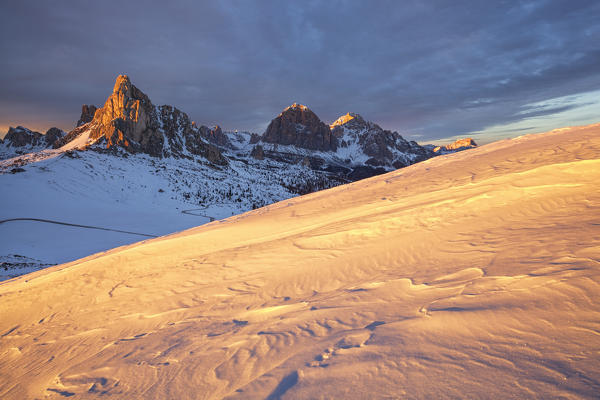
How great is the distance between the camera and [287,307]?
3.32 meters

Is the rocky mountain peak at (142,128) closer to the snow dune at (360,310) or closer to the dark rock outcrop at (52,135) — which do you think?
the snow dune at (360,310)

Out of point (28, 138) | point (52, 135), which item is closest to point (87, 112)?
point (52, 135)

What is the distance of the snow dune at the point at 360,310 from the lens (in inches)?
73.8

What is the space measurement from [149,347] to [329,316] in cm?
203

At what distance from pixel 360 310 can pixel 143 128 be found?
230 feet

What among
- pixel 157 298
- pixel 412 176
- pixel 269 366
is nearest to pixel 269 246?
pixel 157 298

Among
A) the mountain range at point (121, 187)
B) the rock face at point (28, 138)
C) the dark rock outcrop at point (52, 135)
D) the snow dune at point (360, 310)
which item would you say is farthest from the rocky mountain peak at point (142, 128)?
the rock face at point (28, 138)

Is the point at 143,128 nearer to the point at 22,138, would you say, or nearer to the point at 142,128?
the point at 142,128

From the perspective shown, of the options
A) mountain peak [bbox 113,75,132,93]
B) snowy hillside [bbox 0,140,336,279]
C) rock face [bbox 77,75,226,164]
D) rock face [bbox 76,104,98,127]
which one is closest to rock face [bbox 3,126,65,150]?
rock face [bbox 76,104,98,127]

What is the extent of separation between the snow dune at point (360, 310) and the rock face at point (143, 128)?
58644 mm

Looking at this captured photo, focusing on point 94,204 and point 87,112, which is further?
point 87,112

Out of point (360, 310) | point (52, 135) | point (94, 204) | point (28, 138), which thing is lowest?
point (360, 310)

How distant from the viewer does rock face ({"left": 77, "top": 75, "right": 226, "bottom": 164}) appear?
56.5 meters

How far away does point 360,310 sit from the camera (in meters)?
2.85
